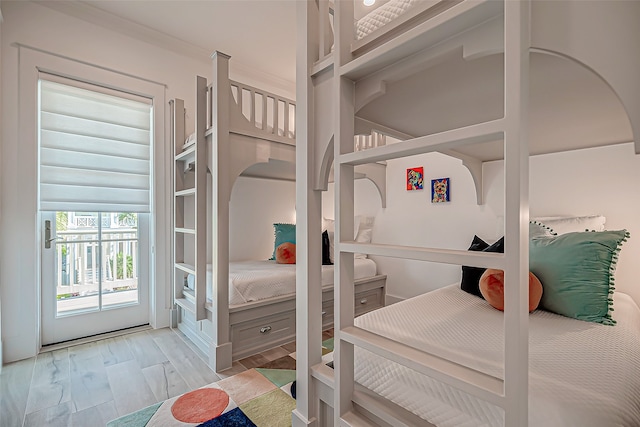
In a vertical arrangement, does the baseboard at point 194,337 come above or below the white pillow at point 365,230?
below

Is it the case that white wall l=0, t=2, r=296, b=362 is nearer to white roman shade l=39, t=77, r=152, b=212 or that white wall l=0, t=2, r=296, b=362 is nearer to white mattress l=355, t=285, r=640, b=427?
→ white roman shade l=39, t=77, r=152, b=212

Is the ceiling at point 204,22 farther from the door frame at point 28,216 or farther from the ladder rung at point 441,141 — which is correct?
the ladder rung at point 441,141

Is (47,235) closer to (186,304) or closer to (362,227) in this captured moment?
(186,304)

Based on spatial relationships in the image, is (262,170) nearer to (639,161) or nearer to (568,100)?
(568,100)

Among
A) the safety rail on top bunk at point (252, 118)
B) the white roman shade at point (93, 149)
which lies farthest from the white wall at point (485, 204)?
the white roman shade at point (93, 149)

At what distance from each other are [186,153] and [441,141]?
97.0 inches

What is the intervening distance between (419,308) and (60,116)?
10.5 feet

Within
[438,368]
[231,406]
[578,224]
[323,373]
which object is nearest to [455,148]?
[438,368]

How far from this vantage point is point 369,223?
11.7 feet

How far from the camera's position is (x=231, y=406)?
161cm

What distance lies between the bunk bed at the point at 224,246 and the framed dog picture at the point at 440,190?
1406 mm

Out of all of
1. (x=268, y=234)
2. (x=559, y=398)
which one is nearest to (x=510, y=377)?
(x=559, y=398)

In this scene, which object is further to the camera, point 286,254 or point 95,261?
point 286,254

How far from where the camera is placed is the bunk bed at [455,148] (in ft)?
1.98
